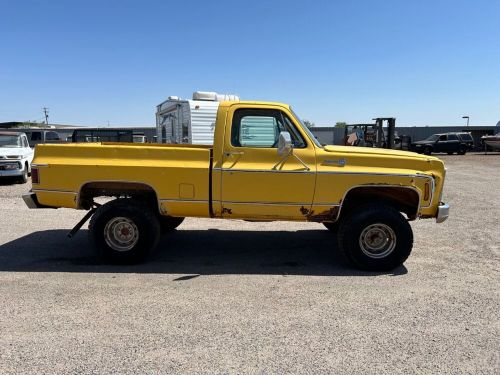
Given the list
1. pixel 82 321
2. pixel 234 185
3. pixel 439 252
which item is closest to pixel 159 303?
pixel 82 321

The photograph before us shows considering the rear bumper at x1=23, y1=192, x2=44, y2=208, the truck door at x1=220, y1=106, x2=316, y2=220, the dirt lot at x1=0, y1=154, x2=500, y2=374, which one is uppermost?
the truck door at x1=220, y1=106, x2=316, y2=220

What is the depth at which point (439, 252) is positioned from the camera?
6250 millimetres

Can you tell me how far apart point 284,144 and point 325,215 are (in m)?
1.09

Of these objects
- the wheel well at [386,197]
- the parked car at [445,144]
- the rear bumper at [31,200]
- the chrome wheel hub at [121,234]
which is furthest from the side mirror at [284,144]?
the parked car at [445,144]

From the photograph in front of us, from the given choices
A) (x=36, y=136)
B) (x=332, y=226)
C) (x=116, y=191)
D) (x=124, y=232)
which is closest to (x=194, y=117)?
(x=332, y=226)

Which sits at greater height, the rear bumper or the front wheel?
the rear bumper

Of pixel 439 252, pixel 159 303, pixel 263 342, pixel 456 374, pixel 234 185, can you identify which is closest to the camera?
pixel 456 374

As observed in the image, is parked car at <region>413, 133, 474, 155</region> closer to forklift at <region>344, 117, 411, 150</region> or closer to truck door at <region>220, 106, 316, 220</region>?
forklift at <region>344, 117, 411, 150</region>

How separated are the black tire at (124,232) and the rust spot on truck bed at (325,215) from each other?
1.98 metres

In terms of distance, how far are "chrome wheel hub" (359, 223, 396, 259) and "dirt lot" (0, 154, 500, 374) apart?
31 cm

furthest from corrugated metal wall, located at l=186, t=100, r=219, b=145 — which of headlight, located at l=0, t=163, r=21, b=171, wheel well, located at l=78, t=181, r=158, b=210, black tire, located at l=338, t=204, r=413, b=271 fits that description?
black tire, located at l=338, t=204, r=413, b=271

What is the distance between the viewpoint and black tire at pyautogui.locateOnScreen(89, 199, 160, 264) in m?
5.30

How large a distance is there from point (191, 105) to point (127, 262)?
694 cm

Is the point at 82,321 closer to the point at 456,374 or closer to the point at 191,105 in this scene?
the point at 456,374
